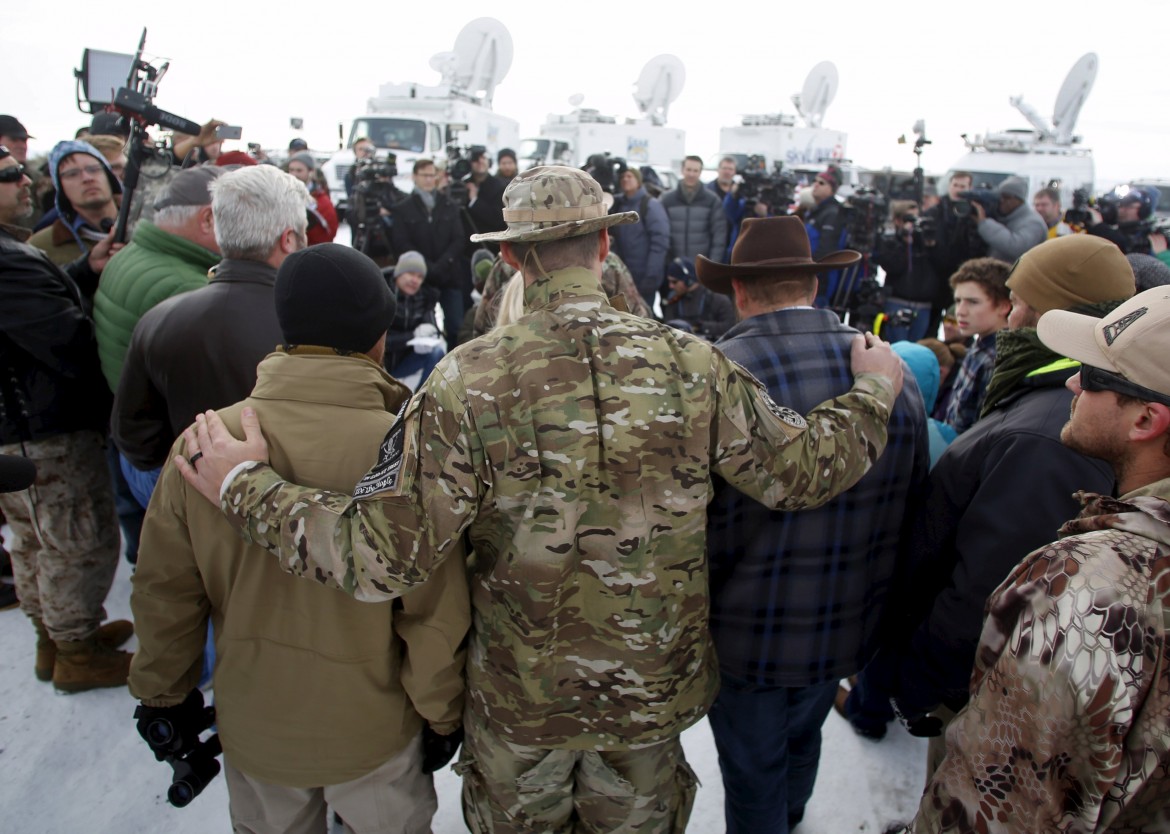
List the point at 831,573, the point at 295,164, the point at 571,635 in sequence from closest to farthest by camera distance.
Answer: the point at 571,635, the point at 831,573, the point at 295,164

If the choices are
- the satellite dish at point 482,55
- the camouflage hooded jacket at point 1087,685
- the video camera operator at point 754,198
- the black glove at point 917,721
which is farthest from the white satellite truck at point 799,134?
the camouflage hooded jacket at point 1087,685

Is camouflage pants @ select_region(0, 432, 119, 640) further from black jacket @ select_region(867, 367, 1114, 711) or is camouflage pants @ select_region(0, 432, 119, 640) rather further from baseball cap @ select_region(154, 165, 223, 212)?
black jacket @ select_region(867, 367, 1114, 711)

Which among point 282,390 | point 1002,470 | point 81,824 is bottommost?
point 81,824

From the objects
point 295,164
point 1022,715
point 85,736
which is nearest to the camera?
point 1022,715

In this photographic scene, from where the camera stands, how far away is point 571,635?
1443mm

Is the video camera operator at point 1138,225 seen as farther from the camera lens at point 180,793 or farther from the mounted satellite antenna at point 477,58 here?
the mounted satellite antenna at point 477,58

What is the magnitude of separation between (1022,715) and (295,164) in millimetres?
8323

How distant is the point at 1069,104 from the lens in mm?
19406

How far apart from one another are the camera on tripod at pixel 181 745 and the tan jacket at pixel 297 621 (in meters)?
0.04

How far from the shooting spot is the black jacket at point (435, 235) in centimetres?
620

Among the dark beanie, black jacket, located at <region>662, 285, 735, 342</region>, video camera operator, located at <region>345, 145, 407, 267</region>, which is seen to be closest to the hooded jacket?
the dark beanie

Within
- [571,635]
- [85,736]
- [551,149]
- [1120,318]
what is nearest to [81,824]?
[85,736]

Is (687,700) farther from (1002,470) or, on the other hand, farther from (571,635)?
(1002,470)

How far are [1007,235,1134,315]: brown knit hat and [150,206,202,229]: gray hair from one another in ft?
8.46
